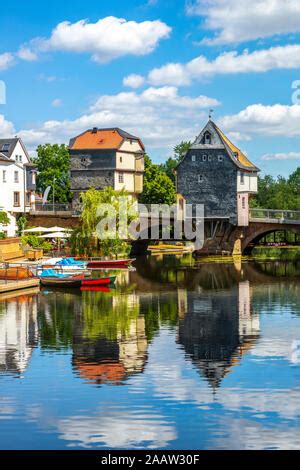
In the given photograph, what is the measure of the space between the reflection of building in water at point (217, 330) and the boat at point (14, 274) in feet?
41.4

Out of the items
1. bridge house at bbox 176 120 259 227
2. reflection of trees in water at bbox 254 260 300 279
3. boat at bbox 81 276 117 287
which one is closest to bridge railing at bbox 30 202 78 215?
bridge house at bbox 176 120 259 227

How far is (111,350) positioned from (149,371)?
5332 mm

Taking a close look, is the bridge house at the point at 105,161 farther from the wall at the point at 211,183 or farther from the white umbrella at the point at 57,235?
the white umbrella at the point at 57,235

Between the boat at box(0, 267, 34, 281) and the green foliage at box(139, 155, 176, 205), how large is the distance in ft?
225

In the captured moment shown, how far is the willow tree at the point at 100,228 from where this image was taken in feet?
296

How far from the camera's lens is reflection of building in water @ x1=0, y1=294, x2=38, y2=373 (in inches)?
1467

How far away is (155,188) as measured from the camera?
13388cm

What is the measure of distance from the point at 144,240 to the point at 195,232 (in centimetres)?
841

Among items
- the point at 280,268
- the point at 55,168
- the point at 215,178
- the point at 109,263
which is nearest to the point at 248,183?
the point at 215,178

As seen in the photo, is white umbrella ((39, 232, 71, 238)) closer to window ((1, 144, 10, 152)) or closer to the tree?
window ((1, 144, 10, 152))

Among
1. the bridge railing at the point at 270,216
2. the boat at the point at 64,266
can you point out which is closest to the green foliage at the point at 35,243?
the boat at the point at 64,266

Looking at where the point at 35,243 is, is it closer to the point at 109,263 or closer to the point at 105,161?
the point at 109,263
